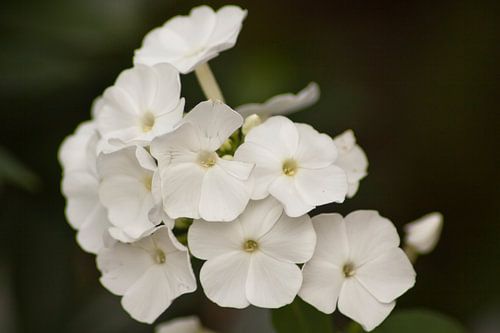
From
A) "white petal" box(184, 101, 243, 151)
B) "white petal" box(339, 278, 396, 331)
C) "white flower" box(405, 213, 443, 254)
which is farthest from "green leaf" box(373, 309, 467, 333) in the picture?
"white petal" box(184, 101, 243, 151)

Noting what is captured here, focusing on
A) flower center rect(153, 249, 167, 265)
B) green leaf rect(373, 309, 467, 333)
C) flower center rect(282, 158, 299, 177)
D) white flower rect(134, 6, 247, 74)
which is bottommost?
green leaf rect(373, 309, 467, 333)

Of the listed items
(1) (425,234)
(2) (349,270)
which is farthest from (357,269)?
(1) (425,234)

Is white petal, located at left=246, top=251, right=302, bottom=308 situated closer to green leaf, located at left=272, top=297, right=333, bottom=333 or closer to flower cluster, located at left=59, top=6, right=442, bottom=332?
flower cluster, located at left=59, top=6, right=442, bottom=332

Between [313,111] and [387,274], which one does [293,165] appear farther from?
[313,111]

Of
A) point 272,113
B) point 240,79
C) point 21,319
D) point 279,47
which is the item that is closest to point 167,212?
point 272,113

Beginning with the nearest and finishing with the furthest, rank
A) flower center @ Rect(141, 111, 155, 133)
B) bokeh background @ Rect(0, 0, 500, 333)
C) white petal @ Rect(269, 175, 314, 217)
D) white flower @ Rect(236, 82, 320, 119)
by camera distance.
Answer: white petal @ Rect(269, 175, 314, 217) → flower center @ Rect(141, 111, 155, 133) → white flower @ Rect(236, 82, 320, 119) → bokeh background @ Rect(0, 0, 500, 333)
